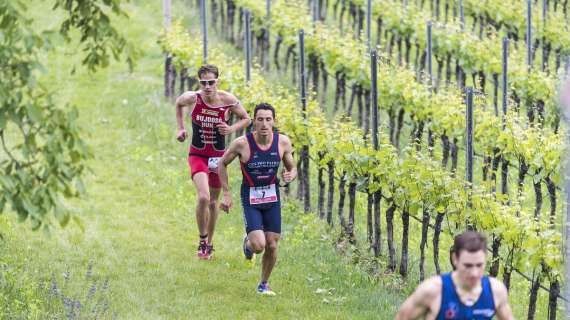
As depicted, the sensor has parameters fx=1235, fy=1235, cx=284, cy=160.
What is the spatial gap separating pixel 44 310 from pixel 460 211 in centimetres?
358

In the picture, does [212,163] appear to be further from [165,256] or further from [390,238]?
[390,238]

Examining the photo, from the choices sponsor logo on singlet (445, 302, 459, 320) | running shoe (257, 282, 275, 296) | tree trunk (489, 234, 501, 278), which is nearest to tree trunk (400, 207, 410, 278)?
tree trunk (489, 234, 501, 278)

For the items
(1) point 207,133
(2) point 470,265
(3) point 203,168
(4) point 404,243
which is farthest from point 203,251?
(2) point 470,265

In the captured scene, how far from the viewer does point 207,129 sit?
11.5 meters

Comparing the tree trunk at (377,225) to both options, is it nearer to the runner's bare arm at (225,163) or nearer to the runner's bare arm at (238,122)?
the runner's bare arm at (238,122)

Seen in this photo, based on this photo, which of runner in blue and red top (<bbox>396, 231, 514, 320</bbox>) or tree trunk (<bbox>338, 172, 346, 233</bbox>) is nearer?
runner in blue and red top (<bbox>396, 231, 514, 320</bbox>)

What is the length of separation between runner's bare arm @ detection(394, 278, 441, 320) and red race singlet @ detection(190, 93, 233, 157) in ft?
16.4

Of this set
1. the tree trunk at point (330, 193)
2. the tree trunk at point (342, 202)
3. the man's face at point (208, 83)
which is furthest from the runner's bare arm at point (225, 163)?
the tree trunk at point (330, 193)

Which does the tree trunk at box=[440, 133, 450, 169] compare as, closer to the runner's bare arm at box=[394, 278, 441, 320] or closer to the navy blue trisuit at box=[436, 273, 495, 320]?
the navy blue trisuit at box=[436, 273, 495, 320]

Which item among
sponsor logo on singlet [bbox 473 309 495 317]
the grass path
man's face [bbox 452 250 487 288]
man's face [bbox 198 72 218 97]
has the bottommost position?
the grass path

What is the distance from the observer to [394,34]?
781 inches

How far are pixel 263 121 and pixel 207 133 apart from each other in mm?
1394

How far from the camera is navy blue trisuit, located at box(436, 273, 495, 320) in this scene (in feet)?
Answer: 22.2

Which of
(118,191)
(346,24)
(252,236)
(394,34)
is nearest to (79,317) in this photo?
(252,236)
